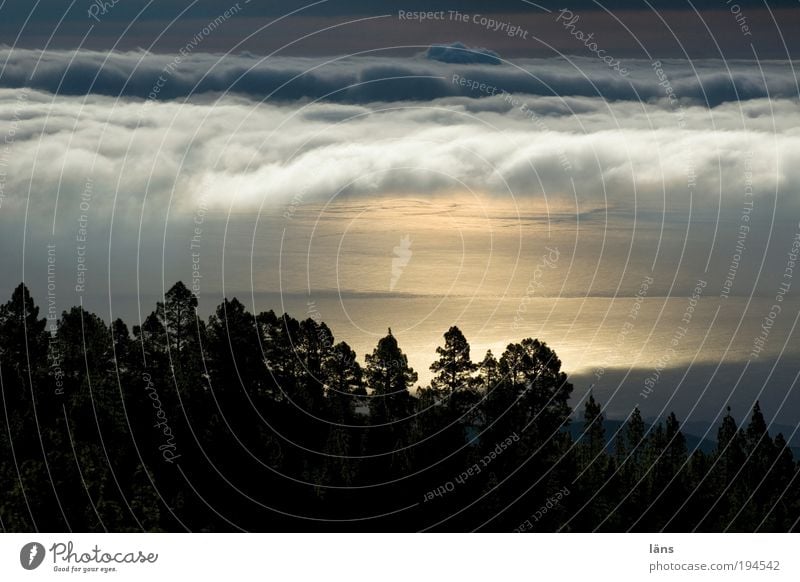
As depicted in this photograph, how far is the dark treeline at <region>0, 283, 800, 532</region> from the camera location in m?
52.7

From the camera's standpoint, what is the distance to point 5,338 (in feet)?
175

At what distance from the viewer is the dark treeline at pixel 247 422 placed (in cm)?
5266

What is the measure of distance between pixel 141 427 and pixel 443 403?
1205 centimetres

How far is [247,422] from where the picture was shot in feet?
177

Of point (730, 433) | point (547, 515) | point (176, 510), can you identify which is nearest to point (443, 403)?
point (547, 515)
